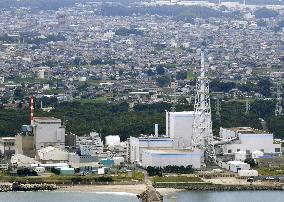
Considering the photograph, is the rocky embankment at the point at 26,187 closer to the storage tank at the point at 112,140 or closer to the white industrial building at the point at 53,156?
the white industrial building at the point at 53,156

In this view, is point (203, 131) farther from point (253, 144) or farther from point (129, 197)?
point (129, 197)

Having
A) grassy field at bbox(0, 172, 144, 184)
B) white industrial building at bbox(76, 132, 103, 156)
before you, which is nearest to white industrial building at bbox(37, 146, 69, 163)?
white industrial building at bbox(76, 132, 103, 156)

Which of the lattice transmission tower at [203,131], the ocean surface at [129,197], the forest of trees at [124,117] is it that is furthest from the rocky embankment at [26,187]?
the forest of trees at [124,117]

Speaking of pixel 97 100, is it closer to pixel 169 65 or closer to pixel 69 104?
pixel 69 104

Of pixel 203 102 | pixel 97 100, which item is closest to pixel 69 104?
pixel 97 100

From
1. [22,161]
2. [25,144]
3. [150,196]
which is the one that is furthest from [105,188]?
[25,144]

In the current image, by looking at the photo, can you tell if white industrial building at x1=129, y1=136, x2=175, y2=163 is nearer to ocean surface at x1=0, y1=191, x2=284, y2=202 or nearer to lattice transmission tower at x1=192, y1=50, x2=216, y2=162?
lattice transmission tower at x1=192, y1=50, x2=216, y2=162
